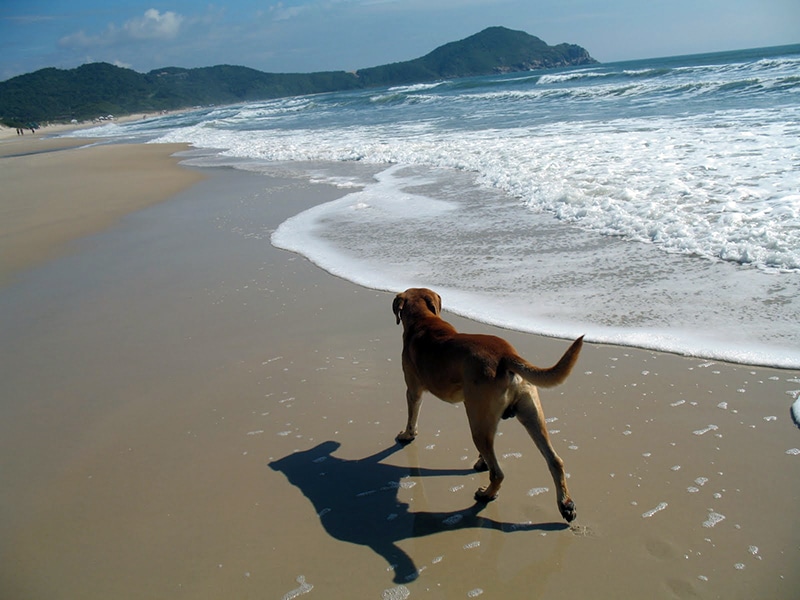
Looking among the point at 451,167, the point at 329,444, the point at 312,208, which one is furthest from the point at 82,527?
the point at 451,167

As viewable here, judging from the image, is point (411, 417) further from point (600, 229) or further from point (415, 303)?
point (600, 229)

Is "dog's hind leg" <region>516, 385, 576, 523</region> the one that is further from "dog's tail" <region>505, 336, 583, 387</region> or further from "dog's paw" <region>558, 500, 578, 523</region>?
"dog's tail" <region>505, 336, 583, 387</region>

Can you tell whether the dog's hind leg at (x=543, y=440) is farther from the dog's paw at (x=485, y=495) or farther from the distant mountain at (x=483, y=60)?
the distant mountain at (x=483, y=60)

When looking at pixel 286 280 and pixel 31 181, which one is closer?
pixel 286 280

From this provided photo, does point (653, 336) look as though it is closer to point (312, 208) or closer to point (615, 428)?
point (615, 428)

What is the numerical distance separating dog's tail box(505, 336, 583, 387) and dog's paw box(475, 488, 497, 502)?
2.25 feet

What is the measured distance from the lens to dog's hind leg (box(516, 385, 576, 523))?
9.02 ft

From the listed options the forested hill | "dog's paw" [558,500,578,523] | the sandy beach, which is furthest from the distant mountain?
"dog's paw" [558,500,578,523]

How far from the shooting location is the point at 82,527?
9.98 ft

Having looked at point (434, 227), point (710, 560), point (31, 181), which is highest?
point (31, 181)

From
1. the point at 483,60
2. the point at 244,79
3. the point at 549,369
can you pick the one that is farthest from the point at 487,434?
the point at 244,79

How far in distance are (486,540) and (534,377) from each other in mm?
804

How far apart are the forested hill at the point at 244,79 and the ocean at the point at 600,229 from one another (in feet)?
366

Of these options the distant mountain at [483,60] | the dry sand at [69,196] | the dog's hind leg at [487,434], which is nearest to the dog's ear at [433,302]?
the dog's hind leg at [487,434]
